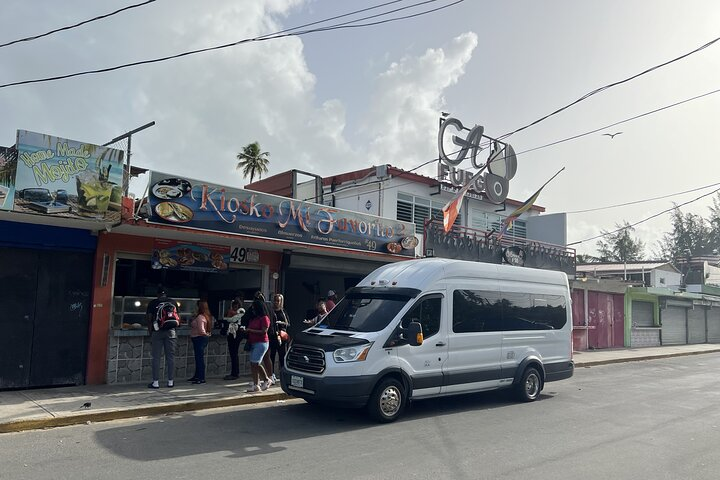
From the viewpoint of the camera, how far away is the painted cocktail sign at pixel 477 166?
68.9ft

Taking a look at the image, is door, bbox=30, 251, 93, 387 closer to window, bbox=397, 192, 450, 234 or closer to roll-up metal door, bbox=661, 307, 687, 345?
window, bbox=397, 192, 450, 234

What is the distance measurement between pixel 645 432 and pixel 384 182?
1279cm

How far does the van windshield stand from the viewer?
8930 mm

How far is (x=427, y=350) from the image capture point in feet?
30.0

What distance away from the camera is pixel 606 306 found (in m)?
26.7

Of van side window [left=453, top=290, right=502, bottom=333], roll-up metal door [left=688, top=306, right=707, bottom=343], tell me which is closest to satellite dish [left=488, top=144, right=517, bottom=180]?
van side window [left=453, top=290, right=502, bottom=333]

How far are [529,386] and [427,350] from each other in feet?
10.2

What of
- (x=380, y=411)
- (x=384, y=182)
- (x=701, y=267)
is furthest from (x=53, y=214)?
(x=701, y=267)

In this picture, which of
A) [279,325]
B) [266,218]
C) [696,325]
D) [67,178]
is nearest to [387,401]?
[279,325]

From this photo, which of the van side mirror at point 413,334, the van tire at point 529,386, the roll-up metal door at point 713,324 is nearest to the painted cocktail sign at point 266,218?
the van side mirror at point 413,334

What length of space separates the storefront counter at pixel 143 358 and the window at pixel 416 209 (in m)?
9.44

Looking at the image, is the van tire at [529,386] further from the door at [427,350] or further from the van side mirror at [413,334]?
the van side mirror at [413,334]

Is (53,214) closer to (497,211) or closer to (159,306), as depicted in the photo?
(159,306)

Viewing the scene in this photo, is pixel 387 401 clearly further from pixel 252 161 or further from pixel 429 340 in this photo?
pixel 252 161
